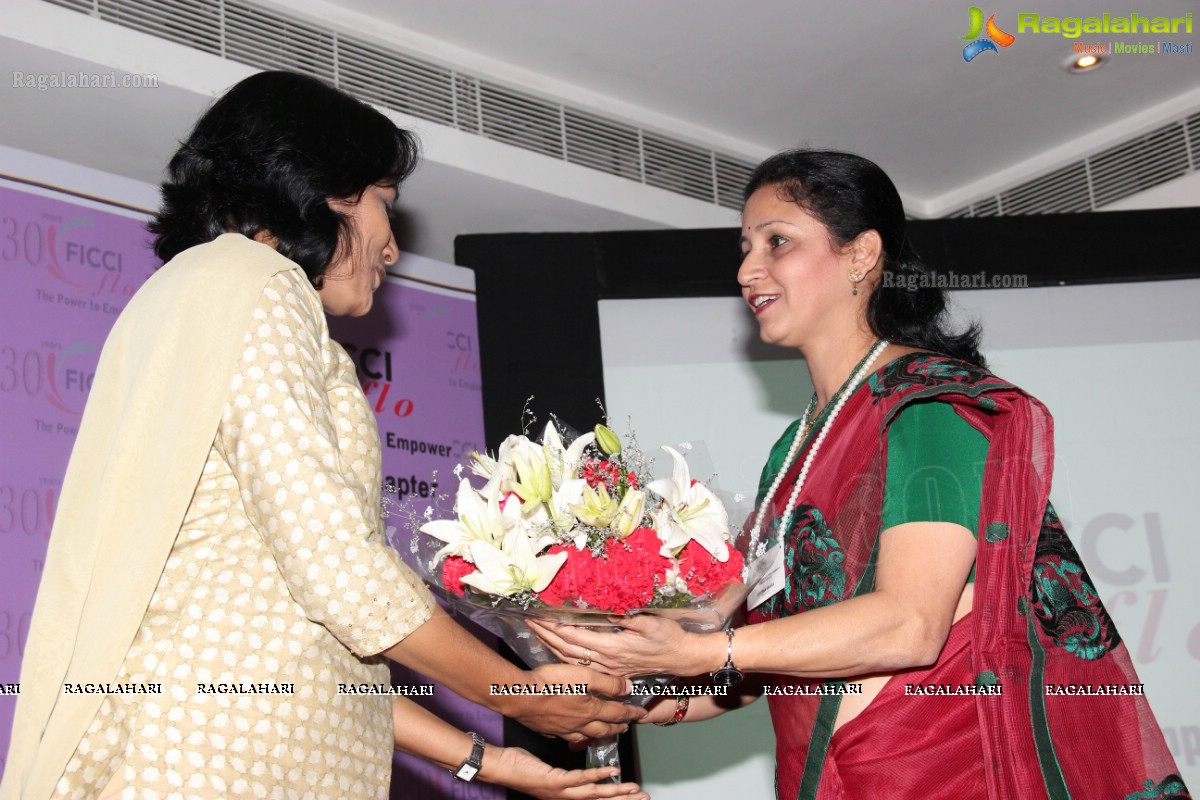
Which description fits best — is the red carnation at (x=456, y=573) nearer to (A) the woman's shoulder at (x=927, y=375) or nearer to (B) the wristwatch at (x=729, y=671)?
(B) the wristwatch at (x=729, y=671)

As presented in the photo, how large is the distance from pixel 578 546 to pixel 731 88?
2802 millimetres

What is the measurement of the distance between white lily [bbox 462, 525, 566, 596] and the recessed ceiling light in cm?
323

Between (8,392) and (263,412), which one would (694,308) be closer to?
(8,392)

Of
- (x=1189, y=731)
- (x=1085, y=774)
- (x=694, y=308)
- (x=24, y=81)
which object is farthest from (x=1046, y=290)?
(x=24, y=81)

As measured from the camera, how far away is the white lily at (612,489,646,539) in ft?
6.04

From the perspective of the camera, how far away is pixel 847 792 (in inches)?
78.2

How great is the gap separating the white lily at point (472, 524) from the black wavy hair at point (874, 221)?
3.13ft

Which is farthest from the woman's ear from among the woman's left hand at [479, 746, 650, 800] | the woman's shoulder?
the woman's left hand at [479, 746, 650, 800]

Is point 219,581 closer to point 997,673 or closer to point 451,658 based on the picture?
point 451,658

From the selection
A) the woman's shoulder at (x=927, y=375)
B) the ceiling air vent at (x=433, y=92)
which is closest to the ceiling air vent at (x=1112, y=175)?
the ceiling air vent at (x=433, y=92)

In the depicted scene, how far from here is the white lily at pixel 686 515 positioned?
6.16 feet

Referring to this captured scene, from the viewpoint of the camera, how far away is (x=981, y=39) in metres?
4.01

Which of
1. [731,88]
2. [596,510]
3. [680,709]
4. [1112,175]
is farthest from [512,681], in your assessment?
[1112,175]

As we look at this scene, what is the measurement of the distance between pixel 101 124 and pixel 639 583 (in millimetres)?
2425
